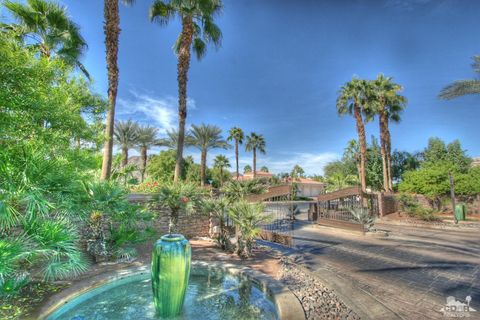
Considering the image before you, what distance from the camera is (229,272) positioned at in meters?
5.57

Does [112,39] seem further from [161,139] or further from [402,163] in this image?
[402,163]

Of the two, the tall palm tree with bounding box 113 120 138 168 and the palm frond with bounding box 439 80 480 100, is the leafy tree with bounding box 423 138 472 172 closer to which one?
the palm frond with bounding box 439 80 480 100

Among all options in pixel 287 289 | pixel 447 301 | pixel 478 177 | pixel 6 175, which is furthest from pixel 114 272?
pixel 478 177

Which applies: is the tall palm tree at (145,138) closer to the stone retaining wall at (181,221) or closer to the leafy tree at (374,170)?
the stone retaining wall at (181,221)

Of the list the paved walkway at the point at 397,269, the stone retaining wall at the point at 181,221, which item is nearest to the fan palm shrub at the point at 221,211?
the stone retaining wall at the point at 181,221

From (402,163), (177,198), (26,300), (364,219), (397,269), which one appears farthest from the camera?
(402,163)

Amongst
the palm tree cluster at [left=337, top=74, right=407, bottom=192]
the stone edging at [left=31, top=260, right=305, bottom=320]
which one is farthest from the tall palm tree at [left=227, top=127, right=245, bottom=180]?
the stone edging at [left=31, top=260, right=305, bottom=320]

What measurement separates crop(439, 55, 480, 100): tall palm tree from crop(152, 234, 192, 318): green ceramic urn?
16.2 m

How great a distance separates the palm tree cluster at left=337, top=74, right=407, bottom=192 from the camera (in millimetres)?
21594

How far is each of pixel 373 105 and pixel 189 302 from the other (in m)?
23.0

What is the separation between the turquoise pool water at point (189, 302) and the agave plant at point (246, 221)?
5.09 ft

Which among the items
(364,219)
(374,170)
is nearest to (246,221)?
(364,219)

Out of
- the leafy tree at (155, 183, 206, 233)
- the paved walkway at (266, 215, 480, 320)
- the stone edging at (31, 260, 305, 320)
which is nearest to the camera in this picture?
the stone edging at (31, 260, 305, 320)

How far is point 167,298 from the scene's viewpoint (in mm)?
3592
